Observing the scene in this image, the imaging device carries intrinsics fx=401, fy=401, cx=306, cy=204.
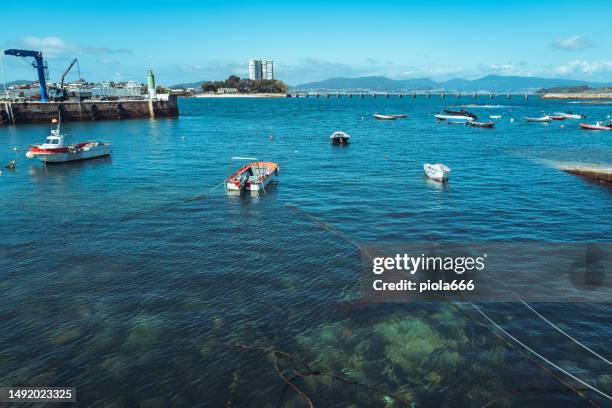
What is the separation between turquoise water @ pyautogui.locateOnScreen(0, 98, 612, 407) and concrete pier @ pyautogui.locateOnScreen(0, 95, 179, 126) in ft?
252

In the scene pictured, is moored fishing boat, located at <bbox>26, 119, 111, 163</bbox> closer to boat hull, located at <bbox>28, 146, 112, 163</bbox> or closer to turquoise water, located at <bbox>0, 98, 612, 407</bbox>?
boat hull, located at <bbox>28, 146, 112, 163</bbox>

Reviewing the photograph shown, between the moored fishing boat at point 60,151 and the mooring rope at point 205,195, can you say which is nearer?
the mooring rope at point 205,195

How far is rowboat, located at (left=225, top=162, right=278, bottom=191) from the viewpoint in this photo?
4422cm

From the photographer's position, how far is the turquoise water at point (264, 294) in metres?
16.1

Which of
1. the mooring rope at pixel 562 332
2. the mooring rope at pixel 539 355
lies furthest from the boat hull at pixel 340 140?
the mooring rope at pixel 539 355

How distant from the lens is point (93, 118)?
438ft

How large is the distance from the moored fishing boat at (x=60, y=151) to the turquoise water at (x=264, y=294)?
6478mm

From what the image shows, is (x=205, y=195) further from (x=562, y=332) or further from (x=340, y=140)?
(x=340, y=140)

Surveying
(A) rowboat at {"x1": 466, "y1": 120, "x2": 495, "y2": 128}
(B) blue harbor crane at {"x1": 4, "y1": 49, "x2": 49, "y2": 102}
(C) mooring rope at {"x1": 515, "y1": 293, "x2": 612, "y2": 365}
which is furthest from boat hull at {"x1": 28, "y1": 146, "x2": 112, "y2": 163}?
(A) rowboat at {"x1": 466, "y1": 120, "x2": 495, "y2": 128}

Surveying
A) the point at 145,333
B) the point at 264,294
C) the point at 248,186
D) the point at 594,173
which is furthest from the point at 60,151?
the point at 594,173

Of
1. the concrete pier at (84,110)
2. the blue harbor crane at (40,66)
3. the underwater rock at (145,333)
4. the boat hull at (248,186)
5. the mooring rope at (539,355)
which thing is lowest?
the mooring rope at (539,355)

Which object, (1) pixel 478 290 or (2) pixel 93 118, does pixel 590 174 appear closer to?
(1) pixel 478 290

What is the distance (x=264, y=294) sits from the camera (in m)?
22.7

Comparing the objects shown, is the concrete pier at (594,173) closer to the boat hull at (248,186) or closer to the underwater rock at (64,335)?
the boat hull at (248,186)
